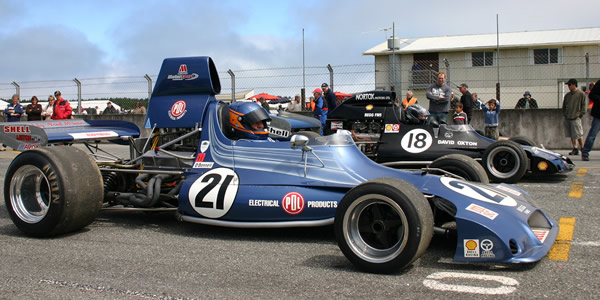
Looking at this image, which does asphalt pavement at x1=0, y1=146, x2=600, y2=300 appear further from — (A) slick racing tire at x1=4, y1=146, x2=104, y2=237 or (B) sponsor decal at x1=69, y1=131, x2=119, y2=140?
(B) sponsor decal at x1=69, y1=131, x2=119, y2=140

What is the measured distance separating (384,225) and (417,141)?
5264 millimetres

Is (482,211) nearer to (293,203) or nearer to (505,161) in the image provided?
(293,203)

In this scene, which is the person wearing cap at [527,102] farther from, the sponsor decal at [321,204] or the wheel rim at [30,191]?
the wheel rim at [30,191]

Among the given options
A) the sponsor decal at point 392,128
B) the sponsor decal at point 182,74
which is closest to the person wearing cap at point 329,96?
the sponsor decal at point 392,128

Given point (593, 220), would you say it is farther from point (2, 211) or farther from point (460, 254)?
point (2, 211)

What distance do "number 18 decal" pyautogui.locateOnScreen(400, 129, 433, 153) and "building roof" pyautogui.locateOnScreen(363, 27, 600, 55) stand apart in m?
23.5

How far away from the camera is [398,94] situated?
54.3 feet

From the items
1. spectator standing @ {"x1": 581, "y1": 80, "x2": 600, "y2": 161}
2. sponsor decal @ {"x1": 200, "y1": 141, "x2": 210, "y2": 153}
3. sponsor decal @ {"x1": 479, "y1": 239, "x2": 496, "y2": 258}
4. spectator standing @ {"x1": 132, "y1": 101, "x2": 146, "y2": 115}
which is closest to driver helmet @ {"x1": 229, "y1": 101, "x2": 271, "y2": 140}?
sponsor decal @ {"x1": 200, "y1": 141, "x2": 210, "y2": 153}

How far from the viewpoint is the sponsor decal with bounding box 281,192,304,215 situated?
4703mm

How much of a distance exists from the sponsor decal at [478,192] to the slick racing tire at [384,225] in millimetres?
538

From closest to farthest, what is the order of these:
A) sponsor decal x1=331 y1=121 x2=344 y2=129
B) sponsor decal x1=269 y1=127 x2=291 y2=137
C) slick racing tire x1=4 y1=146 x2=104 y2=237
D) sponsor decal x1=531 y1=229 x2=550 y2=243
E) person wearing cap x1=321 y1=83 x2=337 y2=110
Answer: sponsor decal x1=531 y1=229 x2=550 y2=243
slick racing tire x1=4 y1=146 x2=104 y2=237
sponsor decal x1=269 y1=127 x2=291 y2=137
sponsor decal x1=331 y1=121 x2=344 y2=129
person wearing cap x1=321 y1=83 x2=337 y2=110

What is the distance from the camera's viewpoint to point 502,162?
8.62m

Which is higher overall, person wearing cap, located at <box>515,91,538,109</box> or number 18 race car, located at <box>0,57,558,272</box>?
person wearing cap, located at <box>515,91,538,109</box>

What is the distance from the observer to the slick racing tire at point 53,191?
498cm
